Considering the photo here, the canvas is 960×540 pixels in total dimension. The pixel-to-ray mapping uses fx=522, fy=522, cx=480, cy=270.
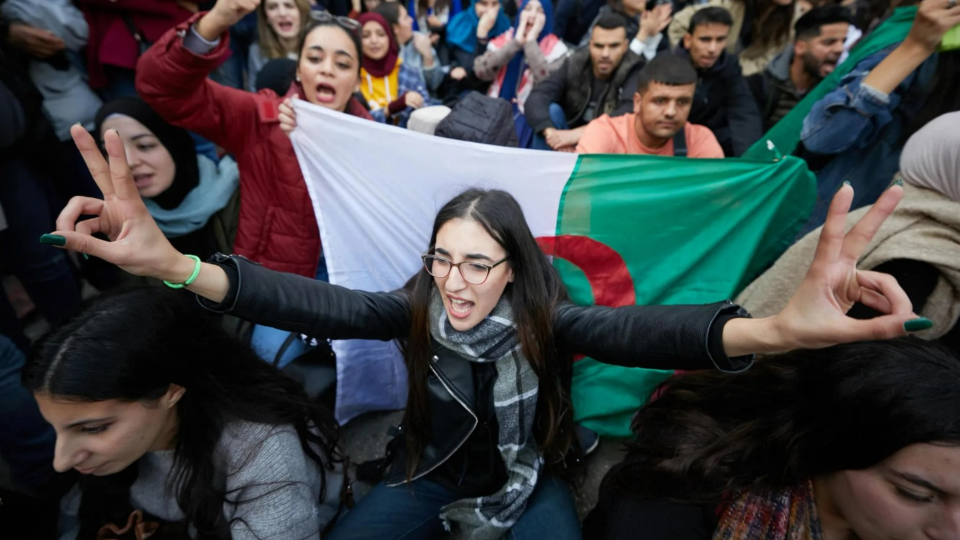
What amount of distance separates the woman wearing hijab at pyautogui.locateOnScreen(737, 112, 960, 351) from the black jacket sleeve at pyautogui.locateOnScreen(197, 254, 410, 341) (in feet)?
5.31

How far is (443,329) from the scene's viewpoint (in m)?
1.70

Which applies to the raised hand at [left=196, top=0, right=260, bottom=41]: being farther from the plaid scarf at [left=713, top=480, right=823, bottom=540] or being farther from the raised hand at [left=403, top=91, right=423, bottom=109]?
the plaid scarf at [left=713, top=480, right=823, bottom=540]

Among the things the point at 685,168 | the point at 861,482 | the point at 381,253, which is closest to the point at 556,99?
the point at 685,168

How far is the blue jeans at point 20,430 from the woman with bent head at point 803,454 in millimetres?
2022

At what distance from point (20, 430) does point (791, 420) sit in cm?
255

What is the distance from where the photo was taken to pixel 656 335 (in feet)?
4.39

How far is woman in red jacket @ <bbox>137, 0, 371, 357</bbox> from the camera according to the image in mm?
2310

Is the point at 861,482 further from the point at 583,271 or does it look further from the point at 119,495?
the point at 119,495

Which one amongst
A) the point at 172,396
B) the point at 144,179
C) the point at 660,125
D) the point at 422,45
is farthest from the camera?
the point at 422,45

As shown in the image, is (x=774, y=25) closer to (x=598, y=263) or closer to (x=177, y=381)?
(x=598, y=263)

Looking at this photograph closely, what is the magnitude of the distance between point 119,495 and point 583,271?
76.9 inches

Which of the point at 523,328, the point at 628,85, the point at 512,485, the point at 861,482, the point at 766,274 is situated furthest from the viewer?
the point at 628,85

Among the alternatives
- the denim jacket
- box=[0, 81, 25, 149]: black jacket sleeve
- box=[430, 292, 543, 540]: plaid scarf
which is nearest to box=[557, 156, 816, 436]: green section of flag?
the denim jacket

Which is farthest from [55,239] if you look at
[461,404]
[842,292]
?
[842,292]
